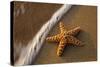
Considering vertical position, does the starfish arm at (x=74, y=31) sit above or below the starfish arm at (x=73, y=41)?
above

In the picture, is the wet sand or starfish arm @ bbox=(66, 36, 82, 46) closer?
the wet sand

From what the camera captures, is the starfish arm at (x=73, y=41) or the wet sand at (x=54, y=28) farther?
the starfish arm at (x=73, y=41)

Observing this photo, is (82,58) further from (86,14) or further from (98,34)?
(86,14)

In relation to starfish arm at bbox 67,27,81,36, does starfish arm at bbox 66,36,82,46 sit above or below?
below

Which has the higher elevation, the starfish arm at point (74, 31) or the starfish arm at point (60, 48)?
the starfish arm at point (74, 31)

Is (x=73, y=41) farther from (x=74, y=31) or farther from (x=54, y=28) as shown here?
(x=54, y=28)

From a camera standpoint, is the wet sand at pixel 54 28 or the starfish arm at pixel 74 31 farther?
the starfish arm at pixel 74 31

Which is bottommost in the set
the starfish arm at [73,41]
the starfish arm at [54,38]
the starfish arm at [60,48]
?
the starfish arm at [60,48]

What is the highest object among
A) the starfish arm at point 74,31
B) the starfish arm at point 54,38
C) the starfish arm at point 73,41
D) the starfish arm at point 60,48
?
the starfish arm at point 74,31

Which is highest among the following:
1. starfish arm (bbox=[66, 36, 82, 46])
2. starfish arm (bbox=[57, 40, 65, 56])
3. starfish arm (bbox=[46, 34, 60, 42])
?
starfish arm (bbox=[46, 34, 60, 42])
